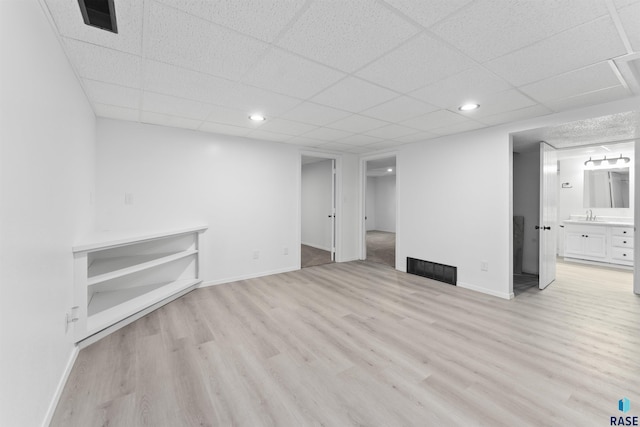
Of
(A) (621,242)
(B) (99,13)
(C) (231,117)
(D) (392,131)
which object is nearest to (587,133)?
(D) (392,131)

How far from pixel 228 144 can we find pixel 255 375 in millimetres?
3342

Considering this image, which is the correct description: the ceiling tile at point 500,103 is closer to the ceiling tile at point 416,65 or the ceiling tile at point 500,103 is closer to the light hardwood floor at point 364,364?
the ceiling tile at point 416,65

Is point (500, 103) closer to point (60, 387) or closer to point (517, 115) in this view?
point (517, 115)

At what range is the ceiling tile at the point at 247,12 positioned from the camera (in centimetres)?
142

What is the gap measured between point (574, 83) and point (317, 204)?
5.47m

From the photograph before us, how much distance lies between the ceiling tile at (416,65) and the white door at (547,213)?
108 inches

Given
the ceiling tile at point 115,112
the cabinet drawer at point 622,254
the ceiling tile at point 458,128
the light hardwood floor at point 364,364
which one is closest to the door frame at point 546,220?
the light hardwood floor at point 364,364

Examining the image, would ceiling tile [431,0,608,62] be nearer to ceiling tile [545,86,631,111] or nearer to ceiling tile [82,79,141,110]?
ceiling tile [545,86,631,111]

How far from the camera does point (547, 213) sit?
156 inches

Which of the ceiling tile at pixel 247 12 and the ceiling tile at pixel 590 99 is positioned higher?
the ceiling tile at pixel 590 99

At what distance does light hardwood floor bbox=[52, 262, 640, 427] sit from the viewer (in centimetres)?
160

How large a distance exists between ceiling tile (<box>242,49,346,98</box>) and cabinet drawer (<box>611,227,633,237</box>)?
6282 millimetres

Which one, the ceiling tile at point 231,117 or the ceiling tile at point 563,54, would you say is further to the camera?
the ceiling tile at point 231,117

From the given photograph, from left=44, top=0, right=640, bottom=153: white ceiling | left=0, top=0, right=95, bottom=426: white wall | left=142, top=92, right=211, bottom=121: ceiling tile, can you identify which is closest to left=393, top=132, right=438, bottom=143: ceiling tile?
left=44, top=0, right=640, bottom=153: white ceiling
